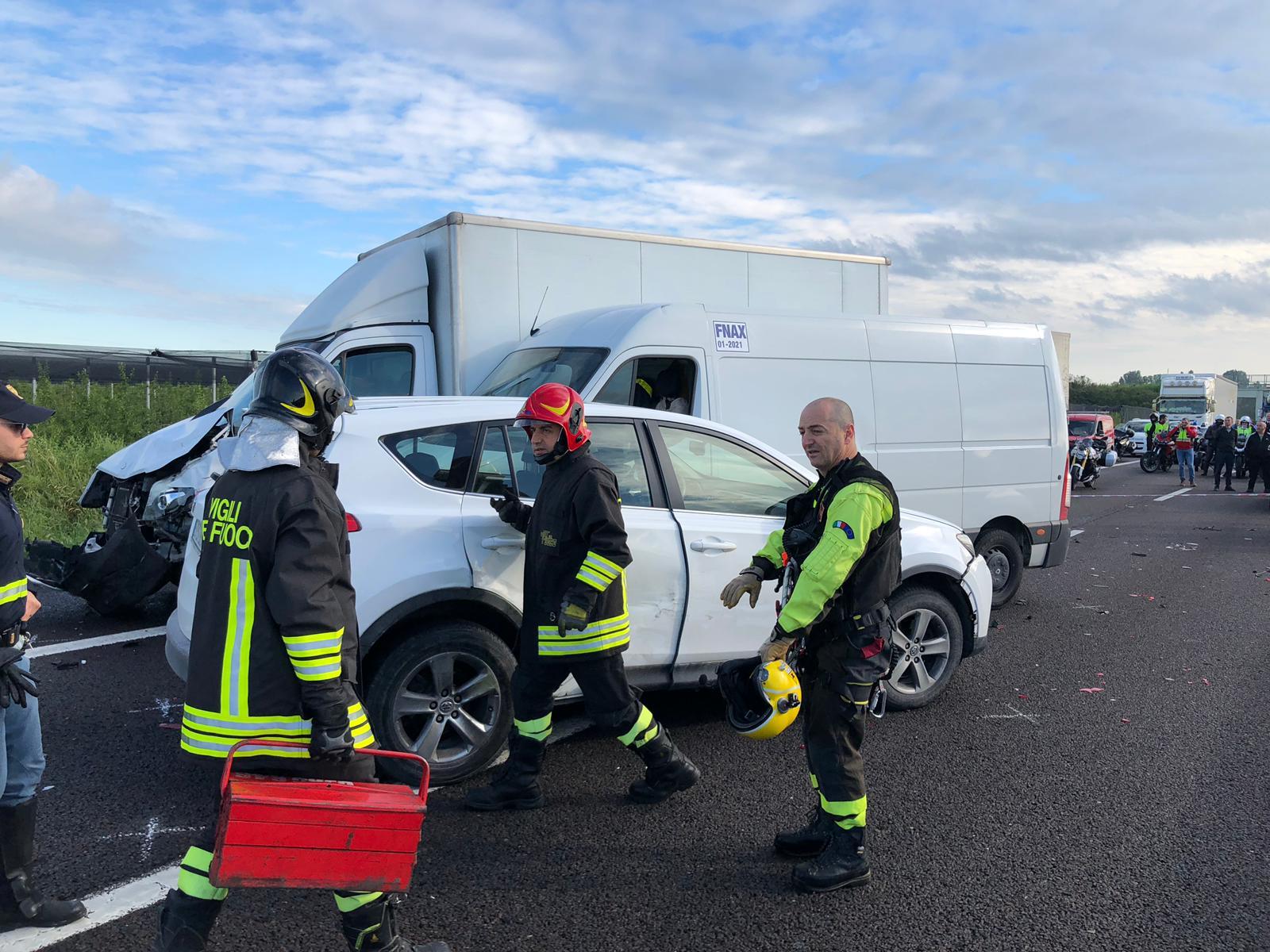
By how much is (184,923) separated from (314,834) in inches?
18.5

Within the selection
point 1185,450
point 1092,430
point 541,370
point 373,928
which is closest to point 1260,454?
point 1185,450

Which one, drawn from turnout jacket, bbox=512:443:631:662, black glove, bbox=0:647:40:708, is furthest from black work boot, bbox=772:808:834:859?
black glove, bbox=0:647:40:708

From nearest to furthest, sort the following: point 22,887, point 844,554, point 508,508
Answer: point 22,887 < point 844,554 < point 508,508

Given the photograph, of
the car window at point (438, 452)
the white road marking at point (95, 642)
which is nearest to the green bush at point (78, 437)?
the white road marking at point (95, 642)

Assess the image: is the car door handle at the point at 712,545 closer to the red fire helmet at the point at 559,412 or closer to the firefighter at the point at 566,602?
the firefighter at the point at 566,602

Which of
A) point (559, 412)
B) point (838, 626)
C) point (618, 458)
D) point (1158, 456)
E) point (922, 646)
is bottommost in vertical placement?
point (922, 646)

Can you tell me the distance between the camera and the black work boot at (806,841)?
384 centimetres

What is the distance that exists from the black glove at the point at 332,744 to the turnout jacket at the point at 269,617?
0.02m

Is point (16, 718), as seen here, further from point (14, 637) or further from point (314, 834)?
point (314, 834)

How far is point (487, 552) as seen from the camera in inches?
173

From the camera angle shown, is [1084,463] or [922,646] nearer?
[922,646]

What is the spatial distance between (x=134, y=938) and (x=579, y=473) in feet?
7.20

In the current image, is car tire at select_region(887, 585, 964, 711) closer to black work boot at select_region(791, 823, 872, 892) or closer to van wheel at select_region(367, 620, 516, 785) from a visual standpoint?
black work boot at select_region(791, 823, 872, 892)

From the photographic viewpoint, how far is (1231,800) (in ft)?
14.7
